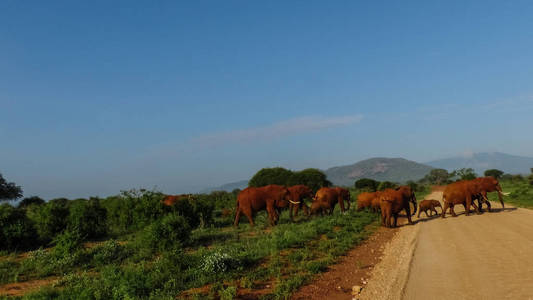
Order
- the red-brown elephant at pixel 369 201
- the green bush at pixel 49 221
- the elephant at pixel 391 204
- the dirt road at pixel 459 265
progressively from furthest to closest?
the red-brown elephant at pixel 369 201 → the elephant at pixel 391 204 → the green bush at pixel 49 221 → the dirt road at pixel 459 265

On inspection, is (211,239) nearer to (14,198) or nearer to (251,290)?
(251,290)

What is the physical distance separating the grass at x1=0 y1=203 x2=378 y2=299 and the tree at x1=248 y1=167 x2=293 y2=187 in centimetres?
4088

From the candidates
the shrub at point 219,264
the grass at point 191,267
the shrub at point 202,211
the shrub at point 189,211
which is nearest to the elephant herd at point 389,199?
the shrub at point 189,211

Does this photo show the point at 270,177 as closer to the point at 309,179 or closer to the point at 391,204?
the point at 309,179

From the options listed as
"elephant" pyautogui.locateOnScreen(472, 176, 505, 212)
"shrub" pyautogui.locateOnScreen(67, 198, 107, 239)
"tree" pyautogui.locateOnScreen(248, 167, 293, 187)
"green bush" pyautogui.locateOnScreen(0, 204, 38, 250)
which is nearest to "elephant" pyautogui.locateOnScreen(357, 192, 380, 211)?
"elephant" pyautogui.locateOnScreen(472, 176, 505, 212)

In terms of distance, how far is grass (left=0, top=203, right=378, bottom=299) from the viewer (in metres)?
6.59

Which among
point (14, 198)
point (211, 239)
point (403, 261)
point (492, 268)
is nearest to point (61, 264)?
point (211, 239)

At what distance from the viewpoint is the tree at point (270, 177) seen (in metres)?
53.8

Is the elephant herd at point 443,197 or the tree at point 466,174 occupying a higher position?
the elephant herd at point 443,197

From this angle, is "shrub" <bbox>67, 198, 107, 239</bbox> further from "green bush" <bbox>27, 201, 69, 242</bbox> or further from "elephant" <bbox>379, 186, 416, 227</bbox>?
"elephant" <bbox>379, 186, 416, 227</bbox>

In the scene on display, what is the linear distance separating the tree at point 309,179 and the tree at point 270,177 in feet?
4.13

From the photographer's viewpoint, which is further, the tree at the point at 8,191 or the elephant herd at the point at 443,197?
the tree at the point at 8,191

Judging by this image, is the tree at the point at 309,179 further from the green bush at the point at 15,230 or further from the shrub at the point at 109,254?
the shrub at the point at 109,254

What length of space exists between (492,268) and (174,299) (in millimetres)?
7268
